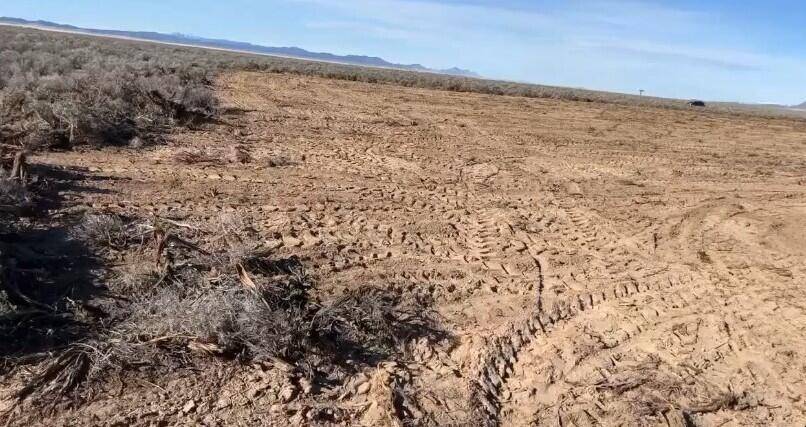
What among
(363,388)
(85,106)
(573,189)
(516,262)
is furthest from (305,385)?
(85,106)

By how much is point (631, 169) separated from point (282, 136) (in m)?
6.39

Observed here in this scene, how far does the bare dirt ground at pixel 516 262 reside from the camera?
4.13 metres

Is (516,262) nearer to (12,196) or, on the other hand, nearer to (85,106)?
(12,196)

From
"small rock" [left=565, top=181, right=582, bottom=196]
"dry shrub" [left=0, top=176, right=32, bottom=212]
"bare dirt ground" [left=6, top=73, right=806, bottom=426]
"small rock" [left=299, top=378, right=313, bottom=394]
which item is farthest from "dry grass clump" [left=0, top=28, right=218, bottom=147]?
"small rock" [left=565, top=181, right=582, bottom=196]

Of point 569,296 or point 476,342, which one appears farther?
point 569,296


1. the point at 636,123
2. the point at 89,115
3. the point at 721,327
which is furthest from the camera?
the point at 636,123

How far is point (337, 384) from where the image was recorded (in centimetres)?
420

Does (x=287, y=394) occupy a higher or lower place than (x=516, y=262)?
lower

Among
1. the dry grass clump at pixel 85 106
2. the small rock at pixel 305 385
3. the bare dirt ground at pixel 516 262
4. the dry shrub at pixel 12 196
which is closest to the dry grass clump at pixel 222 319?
the small rock at pixel 305 385

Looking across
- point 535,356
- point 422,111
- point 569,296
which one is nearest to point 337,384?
point 535,356

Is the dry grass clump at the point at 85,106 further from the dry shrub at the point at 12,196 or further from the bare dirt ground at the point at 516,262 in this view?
the dry shrub at the point at 12,196

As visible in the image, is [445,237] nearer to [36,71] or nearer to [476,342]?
[476,342]

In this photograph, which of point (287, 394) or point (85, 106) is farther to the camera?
point (85, 106)

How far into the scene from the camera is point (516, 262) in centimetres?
644
